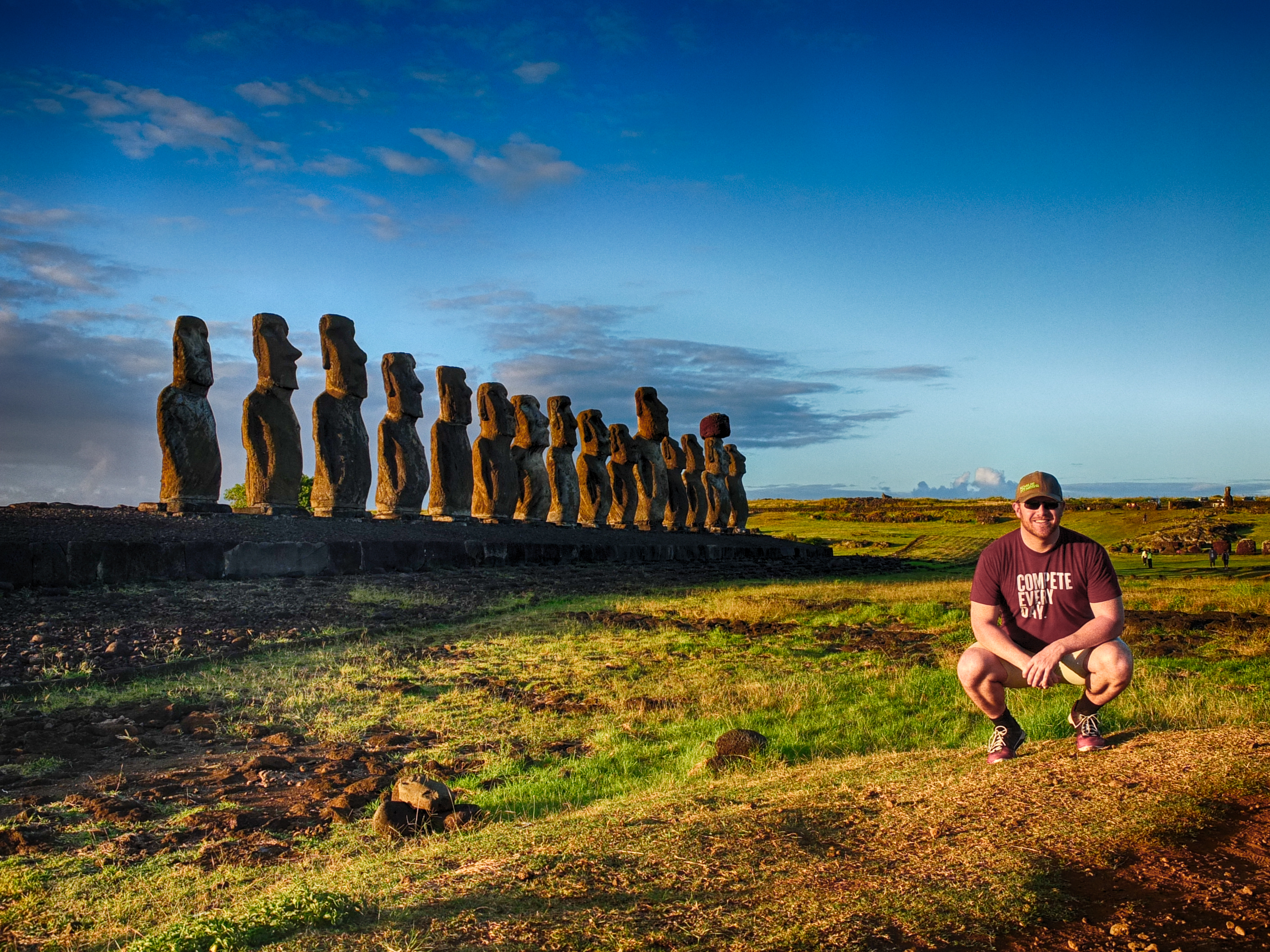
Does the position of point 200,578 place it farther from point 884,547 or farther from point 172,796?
point 884,547

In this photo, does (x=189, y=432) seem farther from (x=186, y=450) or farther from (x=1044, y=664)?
(x=1044, y=664)

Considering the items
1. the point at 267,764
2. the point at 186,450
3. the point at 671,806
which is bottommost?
the point at 267,764

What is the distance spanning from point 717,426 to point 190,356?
25801 mm

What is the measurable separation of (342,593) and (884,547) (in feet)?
103

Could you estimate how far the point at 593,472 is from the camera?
31016 millimetres

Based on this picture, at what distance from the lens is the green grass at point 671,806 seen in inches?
118

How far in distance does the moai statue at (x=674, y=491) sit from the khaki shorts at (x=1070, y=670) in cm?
2953

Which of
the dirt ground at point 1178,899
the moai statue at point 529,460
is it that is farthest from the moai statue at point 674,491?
the dirt ground at point 1178,899

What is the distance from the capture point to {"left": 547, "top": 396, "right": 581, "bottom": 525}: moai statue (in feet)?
94.6

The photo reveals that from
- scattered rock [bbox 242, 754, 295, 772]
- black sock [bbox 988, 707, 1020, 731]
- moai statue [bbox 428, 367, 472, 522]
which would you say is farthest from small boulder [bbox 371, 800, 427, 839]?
moai statue [bbox 428, 367, 472, 522]

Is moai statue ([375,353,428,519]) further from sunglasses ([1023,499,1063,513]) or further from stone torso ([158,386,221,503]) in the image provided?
sunglasses ([1023,499,1063,513])

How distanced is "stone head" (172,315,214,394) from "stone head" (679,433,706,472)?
24337 millimetres

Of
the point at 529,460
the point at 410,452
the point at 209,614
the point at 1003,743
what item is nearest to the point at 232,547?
the point at 209,614

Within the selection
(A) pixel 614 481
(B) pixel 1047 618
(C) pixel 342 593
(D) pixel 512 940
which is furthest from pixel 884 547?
(D) pixel 512 940
